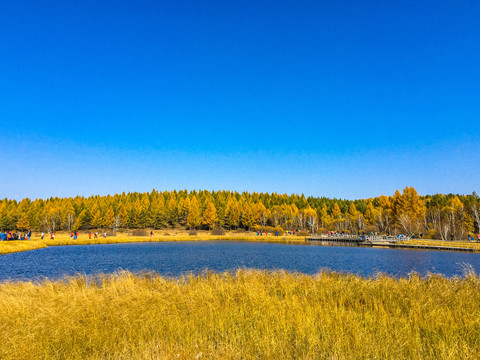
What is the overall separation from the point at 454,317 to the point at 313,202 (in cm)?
13080

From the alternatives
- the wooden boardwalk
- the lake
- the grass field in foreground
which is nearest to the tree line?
the wooden boardwalk

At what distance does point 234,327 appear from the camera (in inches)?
268

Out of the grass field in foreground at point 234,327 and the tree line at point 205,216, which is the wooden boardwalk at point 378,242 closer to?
the tree line at point 205,216

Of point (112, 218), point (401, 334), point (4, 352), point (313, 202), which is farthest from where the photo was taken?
point (313, 202)

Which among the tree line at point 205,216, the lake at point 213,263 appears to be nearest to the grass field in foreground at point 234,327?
the lake at point 213,263

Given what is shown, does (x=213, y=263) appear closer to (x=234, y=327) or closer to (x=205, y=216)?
(x=234, y=327)

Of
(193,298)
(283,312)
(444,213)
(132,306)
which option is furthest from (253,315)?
(444,213)

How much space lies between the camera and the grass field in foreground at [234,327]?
17.9 ft

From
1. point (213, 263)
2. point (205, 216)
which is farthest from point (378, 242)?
point (205, 216)

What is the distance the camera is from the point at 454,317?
7.51 metres

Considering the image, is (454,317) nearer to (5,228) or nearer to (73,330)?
(73,330)

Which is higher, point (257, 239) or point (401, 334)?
point (401, 334)

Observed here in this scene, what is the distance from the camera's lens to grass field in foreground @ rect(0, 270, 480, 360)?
545cm

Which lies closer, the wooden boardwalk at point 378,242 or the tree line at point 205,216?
the wooden boardwalk at point 378,242
